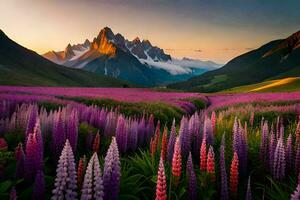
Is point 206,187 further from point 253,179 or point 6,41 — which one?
point 6,41

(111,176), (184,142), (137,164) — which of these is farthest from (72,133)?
(111,176)

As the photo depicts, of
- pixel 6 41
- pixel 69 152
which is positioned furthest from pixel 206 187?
pixel 6 41

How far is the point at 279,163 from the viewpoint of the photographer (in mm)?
5992

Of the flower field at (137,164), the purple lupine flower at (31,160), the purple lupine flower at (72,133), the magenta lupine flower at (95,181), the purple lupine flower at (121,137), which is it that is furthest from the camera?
the purple lupine flower at (121,137)

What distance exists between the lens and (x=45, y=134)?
7219 mm

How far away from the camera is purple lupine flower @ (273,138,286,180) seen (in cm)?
597

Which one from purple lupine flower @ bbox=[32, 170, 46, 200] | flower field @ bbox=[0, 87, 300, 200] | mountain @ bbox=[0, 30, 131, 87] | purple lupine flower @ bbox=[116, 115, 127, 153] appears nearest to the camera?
flower field @ bbox=[0, 87, 300, 200]

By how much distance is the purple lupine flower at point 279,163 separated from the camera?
235 inches

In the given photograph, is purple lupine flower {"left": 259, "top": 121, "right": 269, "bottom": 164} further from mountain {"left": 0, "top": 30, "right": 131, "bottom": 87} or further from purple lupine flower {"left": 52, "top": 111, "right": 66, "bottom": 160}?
mountain {"left": 0, "top": 30, "right": 131, "bottom": 87}

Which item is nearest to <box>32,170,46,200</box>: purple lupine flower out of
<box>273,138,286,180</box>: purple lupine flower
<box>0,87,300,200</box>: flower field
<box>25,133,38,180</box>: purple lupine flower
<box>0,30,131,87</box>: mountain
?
<box>0,87,300,200</box>: flower field

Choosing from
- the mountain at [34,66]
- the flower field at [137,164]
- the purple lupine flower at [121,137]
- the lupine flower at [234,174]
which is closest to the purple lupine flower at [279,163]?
the flower field at [137,164]

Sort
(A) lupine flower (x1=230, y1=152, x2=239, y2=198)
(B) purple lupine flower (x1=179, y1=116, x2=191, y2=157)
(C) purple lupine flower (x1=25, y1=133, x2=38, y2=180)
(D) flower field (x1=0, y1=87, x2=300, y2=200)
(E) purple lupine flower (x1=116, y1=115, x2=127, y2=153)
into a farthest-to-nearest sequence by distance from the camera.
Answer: (E) purple lupine flower (x1=116, y1=115, x2=127, y2=153) < (B) purple lupine flower (x1=179, y1=116, x2=191, y2=157) < (A) lupine flower (x1=230, y1=152, x2=239, y2=198) < (C) purple lupine flower (x1=25, y1=133, x2=38, y2=180) < (D) flower field (x1=0, y1=87, x2=300, y2=200)

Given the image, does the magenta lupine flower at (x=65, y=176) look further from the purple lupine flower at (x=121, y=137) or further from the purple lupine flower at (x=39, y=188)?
the purple lupine flower at (x=121, y=137)

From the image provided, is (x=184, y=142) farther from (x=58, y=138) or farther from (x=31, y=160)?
(x=31, y=160)
